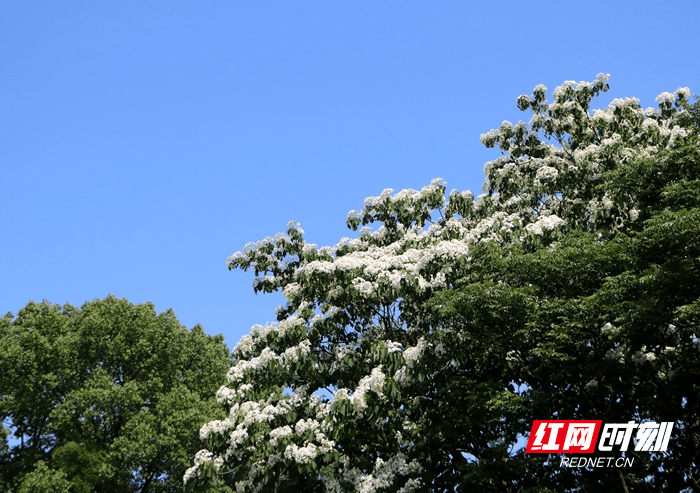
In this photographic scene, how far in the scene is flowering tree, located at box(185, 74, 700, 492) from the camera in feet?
46.9

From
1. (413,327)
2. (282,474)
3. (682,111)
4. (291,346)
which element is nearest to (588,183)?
(682,111)

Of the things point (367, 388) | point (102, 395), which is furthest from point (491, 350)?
point (102, 395)

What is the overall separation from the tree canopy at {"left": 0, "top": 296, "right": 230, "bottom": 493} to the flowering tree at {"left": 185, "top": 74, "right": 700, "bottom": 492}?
13.1 metres

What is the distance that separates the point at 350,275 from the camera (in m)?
17.5

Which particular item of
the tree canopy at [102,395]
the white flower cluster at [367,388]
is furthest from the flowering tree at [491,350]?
the tree canopy at [102,395]

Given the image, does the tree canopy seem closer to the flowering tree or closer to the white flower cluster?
the flowering tree

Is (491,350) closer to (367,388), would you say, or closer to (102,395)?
(367,388)

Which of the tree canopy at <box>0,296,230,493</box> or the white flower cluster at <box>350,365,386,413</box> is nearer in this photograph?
the white flower cluster at <box>350,365,386,413</box>

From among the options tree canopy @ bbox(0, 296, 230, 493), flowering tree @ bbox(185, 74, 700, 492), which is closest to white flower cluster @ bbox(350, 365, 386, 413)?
flowering tree @ bbox(185, 74, 700, 492)

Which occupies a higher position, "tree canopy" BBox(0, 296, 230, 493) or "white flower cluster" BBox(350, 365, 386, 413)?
"tree canopy" BBox(0, 296, 230, 493)

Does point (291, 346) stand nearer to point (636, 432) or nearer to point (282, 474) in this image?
point (282, 474)

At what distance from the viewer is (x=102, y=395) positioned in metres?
30.6

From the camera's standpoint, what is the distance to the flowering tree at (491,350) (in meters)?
14.3

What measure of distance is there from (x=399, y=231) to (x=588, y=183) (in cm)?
601
